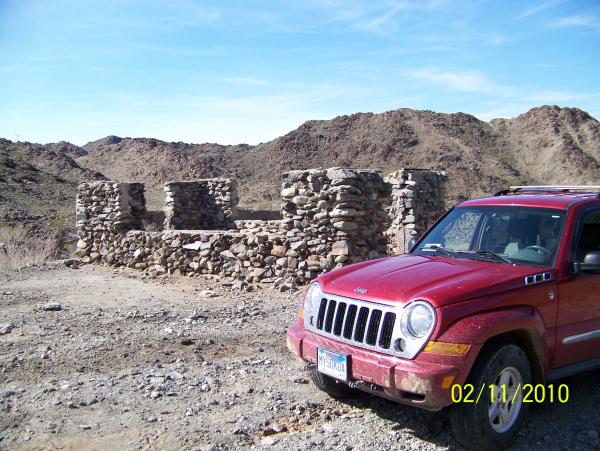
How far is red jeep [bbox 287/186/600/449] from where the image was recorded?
3.85m

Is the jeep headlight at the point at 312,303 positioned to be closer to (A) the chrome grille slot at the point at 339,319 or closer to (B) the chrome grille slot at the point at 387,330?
(A) the chrome grille slot at the point at 339,319

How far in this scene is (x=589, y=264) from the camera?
447 centimetres

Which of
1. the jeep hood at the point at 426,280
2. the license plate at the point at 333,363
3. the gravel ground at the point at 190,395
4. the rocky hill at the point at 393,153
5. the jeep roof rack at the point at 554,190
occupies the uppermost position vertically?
the rocky hill at the point at 393,153

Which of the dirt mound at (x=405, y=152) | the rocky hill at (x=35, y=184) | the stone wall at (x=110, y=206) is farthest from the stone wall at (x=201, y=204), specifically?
the dirt mound at (x=405, y=152)

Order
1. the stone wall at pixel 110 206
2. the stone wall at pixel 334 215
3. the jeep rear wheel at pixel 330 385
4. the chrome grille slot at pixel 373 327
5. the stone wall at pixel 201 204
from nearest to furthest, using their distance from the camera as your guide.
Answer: the chrome grille slot at pixel 373 327, the jeep rear wheel at pixel 330 385, the stone wall at pixel 334 215, the stone wall at pixel 110 206, the stone wall at pixel 201 204

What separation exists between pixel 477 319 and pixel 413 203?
26.4ft

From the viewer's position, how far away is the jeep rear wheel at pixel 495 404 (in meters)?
3.87

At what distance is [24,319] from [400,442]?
6.43 metres

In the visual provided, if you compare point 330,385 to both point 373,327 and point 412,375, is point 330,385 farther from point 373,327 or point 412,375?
point 412,375

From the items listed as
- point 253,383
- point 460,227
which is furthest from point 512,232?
point 253,383

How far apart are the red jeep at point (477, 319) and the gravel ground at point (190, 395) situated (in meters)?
0.35

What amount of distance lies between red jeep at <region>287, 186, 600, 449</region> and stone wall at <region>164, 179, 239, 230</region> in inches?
445

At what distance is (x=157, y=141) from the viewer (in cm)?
5544
